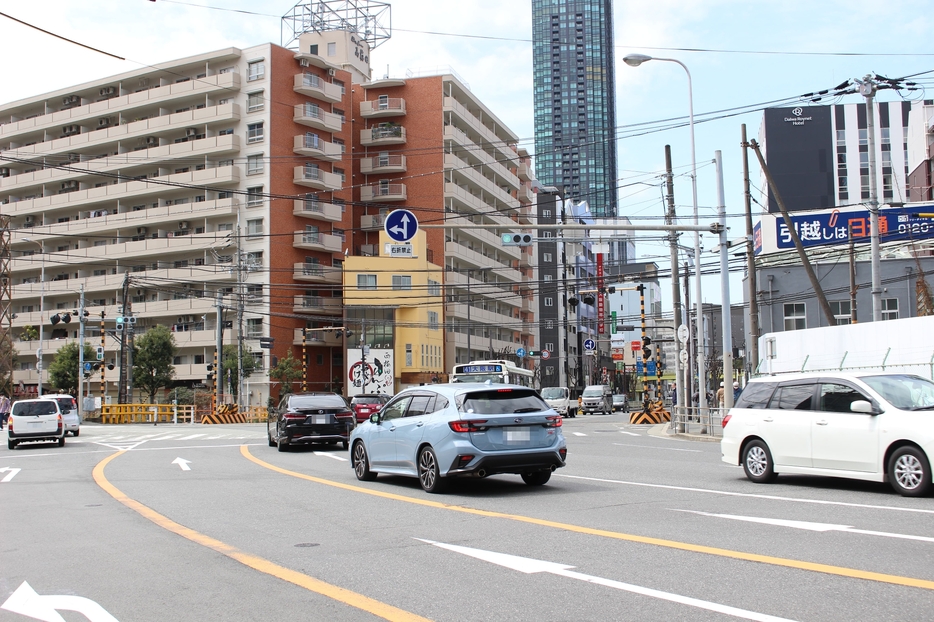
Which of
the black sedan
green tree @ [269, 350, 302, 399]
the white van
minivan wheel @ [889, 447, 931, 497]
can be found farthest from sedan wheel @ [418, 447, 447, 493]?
green tree @ [269, 350, 302, 399]

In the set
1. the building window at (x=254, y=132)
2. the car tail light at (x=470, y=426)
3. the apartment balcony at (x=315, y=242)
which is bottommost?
the car tail light at (x=470, y=426)

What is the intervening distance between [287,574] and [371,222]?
7308 cm

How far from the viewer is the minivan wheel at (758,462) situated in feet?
43.6

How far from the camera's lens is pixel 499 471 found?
12531 millimetres

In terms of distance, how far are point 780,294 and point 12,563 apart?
161ft

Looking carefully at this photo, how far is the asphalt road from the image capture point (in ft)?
20.2

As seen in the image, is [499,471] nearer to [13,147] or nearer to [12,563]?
[12,563]

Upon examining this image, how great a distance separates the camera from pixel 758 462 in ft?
44.2

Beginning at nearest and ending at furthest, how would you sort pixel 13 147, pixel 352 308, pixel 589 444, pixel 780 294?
pixel 589 444 < pixel 780 294 < pixel 352 308 < pixel 13 147

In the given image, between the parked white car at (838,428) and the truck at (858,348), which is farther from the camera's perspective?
the truck at (858,348)

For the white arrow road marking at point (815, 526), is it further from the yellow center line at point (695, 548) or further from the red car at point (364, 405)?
the red car at point (364, 405)

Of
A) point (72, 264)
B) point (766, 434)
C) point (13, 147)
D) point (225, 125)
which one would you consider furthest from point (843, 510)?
point (13, 147)

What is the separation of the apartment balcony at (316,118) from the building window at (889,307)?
46092 mm

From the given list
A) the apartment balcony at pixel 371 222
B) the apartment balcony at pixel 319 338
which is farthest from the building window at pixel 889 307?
the apartment balcony at pixel 371 222
